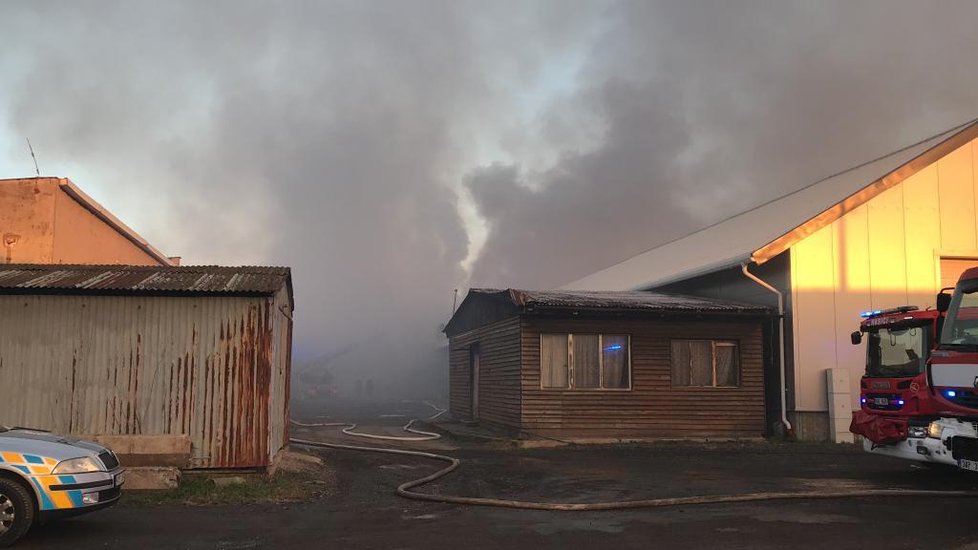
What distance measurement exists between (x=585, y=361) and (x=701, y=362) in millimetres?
3266

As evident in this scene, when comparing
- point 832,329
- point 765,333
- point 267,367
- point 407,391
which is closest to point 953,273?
point 832,329

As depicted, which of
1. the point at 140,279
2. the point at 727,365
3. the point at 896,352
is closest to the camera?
the point at 140,279

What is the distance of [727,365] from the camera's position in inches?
795

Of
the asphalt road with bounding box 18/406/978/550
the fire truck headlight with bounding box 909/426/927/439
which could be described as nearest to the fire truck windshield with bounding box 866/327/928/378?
the fire truck headlight with bounding box 909/426/927/439

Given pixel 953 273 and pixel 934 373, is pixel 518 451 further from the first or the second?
pixel 953 273

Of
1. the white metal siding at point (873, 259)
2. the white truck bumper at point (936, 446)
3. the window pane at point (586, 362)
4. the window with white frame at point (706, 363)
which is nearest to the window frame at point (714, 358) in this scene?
the window with white frame at point (706, 363)

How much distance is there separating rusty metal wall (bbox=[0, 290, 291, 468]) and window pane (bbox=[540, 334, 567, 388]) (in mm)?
8870

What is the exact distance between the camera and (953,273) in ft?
68.5


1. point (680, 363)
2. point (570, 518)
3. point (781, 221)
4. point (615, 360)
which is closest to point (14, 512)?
point (570, 518)

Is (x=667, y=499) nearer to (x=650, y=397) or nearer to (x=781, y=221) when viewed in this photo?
(x=650, y=397)

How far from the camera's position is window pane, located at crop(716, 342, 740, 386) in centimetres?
2011

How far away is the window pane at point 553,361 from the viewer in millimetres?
19297

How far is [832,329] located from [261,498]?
15.7 meters

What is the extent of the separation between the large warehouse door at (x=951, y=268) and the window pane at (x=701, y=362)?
7073mm
